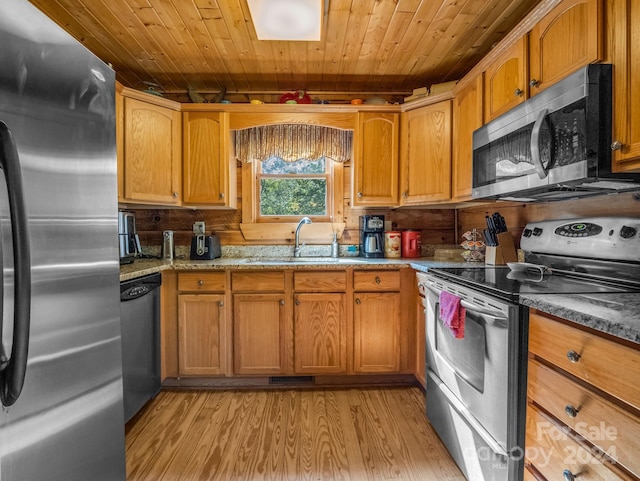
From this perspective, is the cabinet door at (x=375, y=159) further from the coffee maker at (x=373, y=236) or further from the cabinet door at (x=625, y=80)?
the cabinet door at (x=625, y=80)

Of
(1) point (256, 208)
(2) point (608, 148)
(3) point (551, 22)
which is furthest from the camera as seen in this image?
(1) point (256, 208)

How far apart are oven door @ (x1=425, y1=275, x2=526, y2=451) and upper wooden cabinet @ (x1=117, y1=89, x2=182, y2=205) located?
6.77 feet

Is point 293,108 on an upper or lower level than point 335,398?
upper

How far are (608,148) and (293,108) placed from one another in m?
2.03

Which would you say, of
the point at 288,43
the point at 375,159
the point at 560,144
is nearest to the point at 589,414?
the point at 560,144

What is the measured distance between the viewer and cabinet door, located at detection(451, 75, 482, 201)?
214 centimetres

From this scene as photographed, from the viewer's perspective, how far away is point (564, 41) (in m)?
1.44

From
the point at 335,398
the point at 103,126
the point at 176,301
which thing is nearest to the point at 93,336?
the point at 103,126

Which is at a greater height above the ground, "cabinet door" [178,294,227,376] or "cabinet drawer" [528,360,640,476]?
"cabinet drawer" [528,360,640,476]

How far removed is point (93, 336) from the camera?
0.97m

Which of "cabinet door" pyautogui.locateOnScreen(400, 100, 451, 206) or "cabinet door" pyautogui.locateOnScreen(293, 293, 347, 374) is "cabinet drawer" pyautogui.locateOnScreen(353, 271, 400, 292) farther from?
"cabinet door" pyautogui.locateOnScreen(400, 100, 451, 206)

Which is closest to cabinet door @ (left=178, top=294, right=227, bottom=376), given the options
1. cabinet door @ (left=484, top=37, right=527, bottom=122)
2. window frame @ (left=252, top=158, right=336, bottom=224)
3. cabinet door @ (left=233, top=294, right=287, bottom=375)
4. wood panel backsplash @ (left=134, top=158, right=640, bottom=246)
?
cabinet door @ (left=233, top=294, right=287, bottom=375)

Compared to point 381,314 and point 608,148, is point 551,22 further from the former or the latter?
point 381,314

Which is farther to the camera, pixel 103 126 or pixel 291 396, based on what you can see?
pixel 291 396
